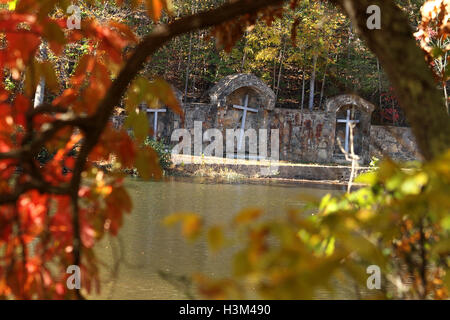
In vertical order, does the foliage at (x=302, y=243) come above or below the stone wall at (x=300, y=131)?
below

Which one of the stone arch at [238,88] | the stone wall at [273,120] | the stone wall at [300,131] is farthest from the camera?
the stone wall at [300,131]

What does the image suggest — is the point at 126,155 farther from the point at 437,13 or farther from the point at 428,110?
the point at 437,13

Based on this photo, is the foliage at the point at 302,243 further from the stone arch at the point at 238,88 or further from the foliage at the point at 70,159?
the stone arch at the point at 238,88

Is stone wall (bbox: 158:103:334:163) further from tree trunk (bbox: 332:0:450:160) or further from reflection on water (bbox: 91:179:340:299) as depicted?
tree trunk (bbox: 332:0:450:160)

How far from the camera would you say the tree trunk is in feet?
4.90

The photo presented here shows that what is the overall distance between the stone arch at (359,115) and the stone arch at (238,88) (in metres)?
1.95

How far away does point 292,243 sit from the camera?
3.17 ft

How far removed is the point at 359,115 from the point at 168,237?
1534 cm

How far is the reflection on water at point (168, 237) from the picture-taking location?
5031 millimetres

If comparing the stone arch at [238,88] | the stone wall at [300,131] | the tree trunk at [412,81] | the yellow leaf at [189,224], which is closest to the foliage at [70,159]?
the tree trunk at [412,81]

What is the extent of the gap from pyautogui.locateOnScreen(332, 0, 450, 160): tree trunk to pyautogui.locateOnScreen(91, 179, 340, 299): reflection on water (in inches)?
14.6

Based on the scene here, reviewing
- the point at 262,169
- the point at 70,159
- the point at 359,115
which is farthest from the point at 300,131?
the point at 70,159

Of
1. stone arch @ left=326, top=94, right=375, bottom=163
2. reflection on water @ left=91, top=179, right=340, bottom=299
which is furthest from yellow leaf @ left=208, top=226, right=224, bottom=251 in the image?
stone arch @ left=326, top=94, right=375, bottom=163

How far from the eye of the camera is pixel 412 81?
1512mm
